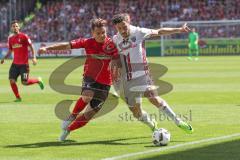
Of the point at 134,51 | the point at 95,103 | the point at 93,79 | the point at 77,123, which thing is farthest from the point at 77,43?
the point at 77,123

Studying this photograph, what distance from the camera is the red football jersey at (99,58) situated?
10195mm

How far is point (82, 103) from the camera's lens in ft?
33.6

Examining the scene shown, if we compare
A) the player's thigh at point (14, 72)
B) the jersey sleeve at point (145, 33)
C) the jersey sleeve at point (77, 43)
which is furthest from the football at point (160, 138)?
the player's thigh at point (14, 72)

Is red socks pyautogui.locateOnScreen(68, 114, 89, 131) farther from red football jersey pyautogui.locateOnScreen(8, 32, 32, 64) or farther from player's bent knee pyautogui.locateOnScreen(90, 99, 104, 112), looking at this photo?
red football jersey pyautogui.locateOnScreen(8, 32, 32, 64)

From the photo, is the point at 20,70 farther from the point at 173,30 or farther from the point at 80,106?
the point at 173,30

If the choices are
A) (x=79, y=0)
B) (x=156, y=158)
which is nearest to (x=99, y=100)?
(x=156, y=158)

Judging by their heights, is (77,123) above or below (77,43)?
below

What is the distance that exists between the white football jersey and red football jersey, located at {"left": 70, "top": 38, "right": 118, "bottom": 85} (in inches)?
6.7

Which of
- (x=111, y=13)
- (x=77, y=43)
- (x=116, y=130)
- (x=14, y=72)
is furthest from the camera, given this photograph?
(x=111, y=13)

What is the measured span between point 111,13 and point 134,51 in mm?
43480

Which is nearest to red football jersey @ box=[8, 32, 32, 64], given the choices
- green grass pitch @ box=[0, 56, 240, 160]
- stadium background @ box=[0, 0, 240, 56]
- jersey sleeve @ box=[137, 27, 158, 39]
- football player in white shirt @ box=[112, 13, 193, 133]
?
green grass pitch @ box=[0, 56, 240, 160]

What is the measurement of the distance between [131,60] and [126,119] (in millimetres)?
3095

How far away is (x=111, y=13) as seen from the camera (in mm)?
53250

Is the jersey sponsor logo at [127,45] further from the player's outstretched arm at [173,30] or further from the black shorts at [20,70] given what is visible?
the black shorts at [20,70]
